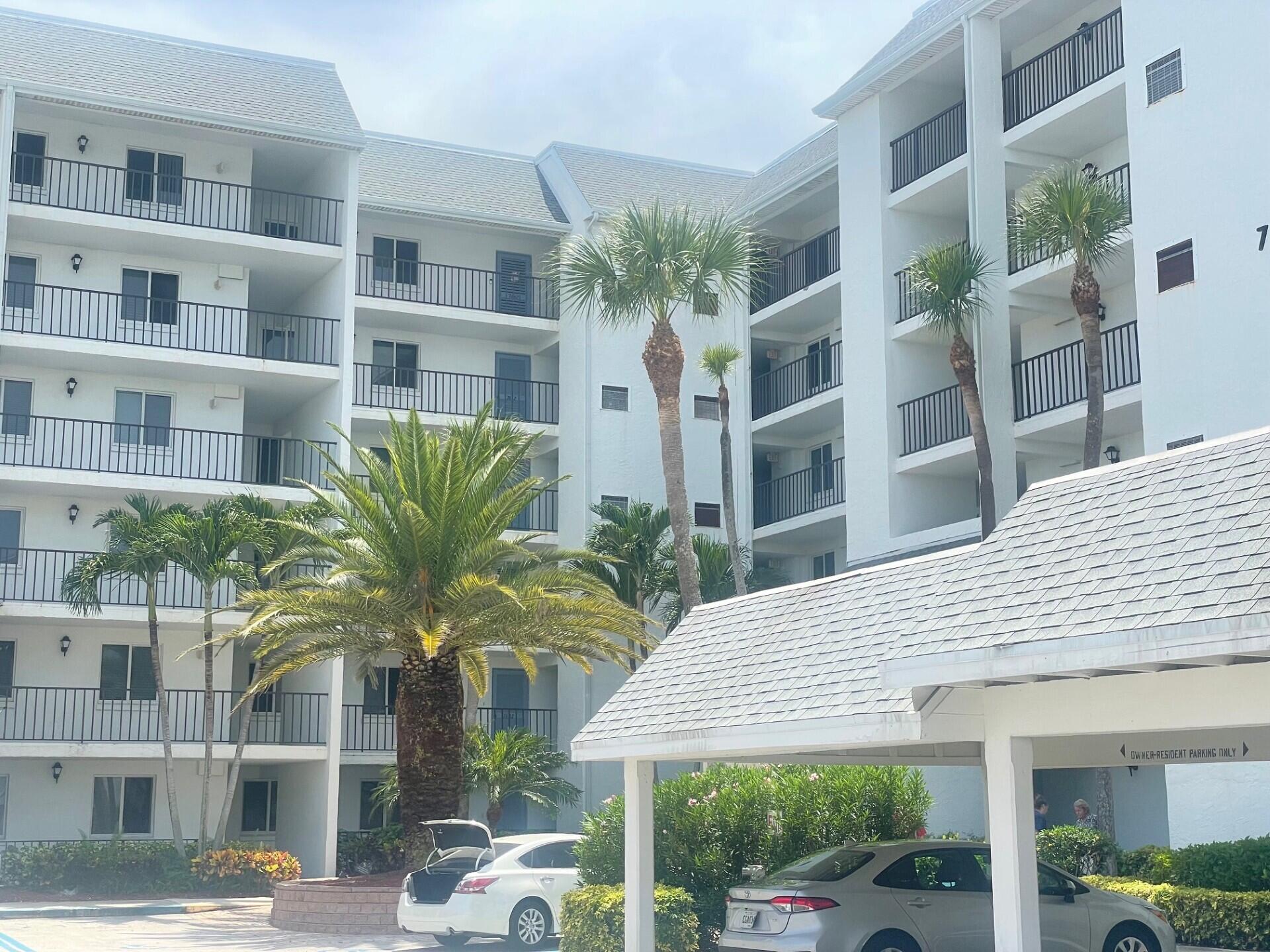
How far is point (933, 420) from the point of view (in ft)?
102

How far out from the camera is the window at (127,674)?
32781 mm

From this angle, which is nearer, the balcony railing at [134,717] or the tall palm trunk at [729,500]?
the tall palm trunk at [729,500]

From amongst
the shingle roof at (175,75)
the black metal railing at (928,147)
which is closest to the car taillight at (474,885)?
the black metal railing at (928,147)

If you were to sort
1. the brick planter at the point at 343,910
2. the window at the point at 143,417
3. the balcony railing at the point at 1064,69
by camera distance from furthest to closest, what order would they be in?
the window at the point at 143,417 < the balcony railing at the point at 1064,69 < the brick planter at the point at 343,910

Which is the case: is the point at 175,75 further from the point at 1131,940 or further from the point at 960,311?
the point at 1131,940

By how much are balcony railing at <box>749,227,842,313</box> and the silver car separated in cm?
2300

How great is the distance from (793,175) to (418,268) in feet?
32.1

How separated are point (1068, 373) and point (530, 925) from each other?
50.6 ft

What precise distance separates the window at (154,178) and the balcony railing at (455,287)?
487 centimetres

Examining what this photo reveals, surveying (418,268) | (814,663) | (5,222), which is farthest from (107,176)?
(814,663)

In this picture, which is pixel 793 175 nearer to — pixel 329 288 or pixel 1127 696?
pixel 329 288

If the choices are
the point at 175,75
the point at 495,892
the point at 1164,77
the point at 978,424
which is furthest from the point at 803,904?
the point at 175,75

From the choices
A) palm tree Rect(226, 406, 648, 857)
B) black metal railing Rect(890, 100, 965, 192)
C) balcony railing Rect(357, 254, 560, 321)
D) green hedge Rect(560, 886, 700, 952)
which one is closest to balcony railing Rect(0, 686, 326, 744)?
palm tree Rect(226, 406, 648, 857)

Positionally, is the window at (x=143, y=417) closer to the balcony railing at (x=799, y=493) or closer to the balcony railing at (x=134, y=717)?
the balcony railing at (x=134, y=717)
